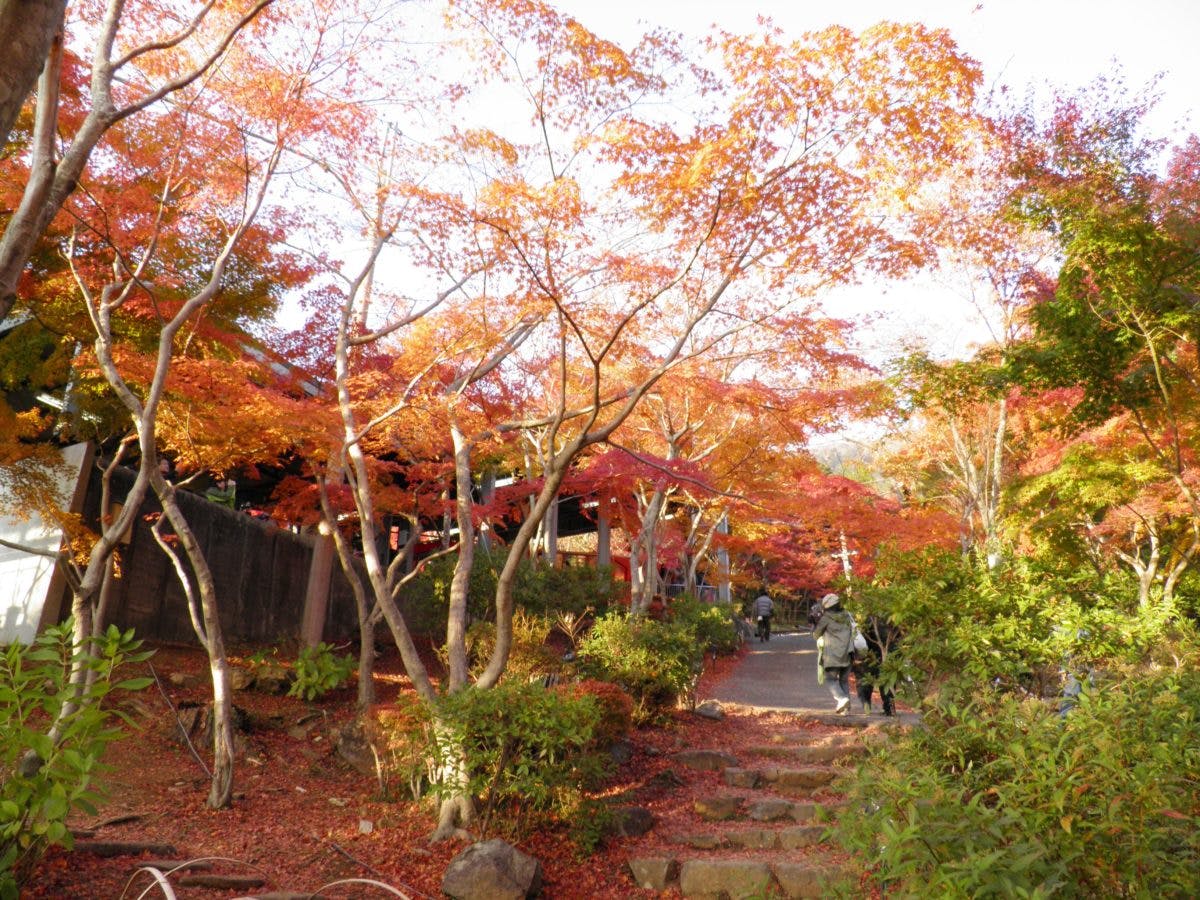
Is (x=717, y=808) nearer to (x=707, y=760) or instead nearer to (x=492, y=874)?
(x=707, y=760)

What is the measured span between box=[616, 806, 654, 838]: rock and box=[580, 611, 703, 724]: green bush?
2.74 meters

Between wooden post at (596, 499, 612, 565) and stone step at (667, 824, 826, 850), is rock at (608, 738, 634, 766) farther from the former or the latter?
wooden post at (596, 499, 612, 565)

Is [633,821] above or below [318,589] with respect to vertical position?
below

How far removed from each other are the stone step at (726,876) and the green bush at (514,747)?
0.86 meters

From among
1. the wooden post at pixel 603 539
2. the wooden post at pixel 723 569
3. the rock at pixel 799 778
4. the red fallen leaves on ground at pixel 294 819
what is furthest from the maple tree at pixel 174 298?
the wooden post at pixel 723 569

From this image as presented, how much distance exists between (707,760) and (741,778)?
666 millimetres

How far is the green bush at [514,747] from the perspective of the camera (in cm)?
664

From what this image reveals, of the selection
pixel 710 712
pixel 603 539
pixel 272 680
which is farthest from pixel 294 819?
pixel 603 539

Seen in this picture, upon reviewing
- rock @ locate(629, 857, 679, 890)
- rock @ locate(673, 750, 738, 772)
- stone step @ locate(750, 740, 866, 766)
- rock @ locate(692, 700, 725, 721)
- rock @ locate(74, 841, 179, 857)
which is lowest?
rock @ locate(629, 857, 679, 890)

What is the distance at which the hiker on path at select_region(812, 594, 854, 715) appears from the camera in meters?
11.0

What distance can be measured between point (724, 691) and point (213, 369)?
10.1 m

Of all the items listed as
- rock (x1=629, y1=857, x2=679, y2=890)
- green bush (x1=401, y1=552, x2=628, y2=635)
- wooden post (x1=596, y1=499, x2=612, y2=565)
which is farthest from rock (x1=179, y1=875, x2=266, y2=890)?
wooden post (x1=596, y1=499, x2=612, y2=565)

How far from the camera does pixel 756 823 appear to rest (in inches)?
295

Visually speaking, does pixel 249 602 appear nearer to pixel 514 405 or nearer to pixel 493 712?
pixel 514 405
